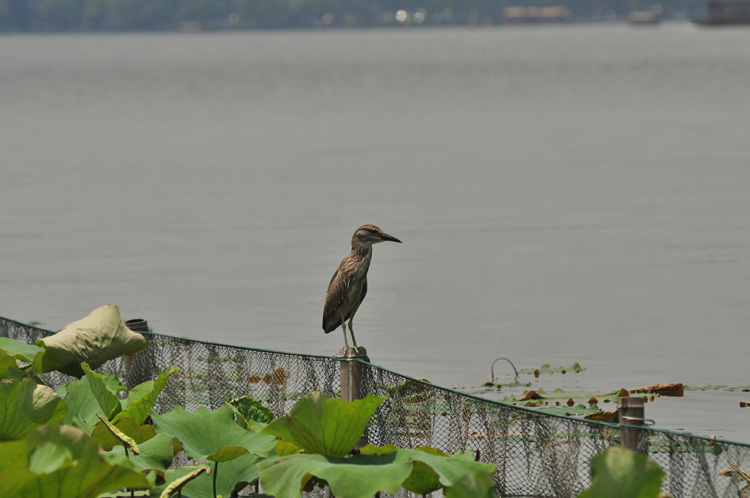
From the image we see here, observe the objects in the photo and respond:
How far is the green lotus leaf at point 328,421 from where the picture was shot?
4699mm

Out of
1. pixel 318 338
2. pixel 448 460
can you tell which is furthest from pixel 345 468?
pixel 318 338

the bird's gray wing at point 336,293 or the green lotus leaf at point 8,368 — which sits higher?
the bird's gray wing at point 336,293

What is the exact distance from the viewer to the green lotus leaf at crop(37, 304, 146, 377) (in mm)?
6133

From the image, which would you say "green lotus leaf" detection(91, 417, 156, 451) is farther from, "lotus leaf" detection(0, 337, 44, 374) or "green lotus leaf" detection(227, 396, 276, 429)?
"lotus leaf" detection(0, 337, 44, 374)

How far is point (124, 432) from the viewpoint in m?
5.39

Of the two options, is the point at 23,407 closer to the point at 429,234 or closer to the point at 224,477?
the point at 224,477

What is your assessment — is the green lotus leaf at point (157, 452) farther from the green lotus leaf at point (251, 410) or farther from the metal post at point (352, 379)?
the metal post at point (352, 379)

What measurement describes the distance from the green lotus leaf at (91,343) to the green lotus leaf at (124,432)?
75 centimetres

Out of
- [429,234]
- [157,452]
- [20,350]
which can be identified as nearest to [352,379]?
[157,452]

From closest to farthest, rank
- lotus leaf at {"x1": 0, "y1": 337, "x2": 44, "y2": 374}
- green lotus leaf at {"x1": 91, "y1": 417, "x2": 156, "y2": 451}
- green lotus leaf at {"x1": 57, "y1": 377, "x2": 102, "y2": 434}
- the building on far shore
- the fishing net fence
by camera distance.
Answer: the fishing net fence
green lotus leaf at {"x1": 91, "y1": 417, "x2": 156, "y2": 451}
green lotus leaf at {"x1": 57, "y1": 377, "x2": 102, "y2": 434}
lotus leaf at {"x1": 0, "y1": 337, "x2": 44, "y2": 374}
the building on far shore

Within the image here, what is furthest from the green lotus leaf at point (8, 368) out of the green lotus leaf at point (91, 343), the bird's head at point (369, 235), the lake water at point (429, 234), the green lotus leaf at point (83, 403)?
the lake water at point (429, 234)

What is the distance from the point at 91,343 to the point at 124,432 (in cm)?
94

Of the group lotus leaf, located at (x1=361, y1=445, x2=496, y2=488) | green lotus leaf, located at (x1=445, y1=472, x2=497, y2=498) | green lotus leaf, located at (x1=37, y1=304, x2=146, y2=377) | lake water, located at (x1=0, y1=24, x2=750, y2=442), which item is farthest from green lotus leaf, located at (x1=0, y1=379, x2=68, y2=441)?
lake water, located at (x1=0, y1=24, x2=750, y2=442)

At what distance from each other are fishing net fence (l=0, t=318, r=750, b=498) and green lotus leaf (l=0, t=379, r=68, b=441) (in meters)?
1.45
